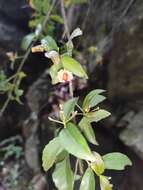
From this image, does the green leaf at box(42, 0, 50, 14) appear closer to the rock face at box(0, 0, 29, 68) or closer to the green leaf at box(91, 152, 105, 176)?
the green leaf at box(91, 152, 105, 176)

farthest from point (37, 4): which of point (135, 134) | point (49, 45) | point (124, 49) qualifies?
point (49, 45)

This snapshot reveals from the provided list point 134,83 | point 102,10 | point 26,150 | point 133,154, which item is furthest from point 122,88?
point 26,150

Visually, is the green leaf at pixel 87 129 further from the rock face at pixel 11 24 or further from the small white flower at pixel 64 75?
the rock face at pixel 11 24

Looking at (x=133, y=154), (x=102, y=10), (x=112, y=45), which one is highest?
(x=102, y=10)

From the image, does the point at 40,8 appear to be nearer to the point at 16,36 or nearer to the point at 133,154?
the point at 133,154

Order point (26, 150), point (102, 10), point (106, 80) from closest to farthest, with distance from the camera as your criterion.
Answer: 1. point (106, 80)
2. point (102, 10)
3. point (26, 150)

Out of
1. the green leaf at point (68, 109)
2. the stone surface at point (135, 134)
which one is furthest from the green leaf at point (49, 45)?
the stone surface at point (135, 134)

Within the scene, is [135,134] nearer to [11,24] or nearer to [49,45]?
[49,45]
